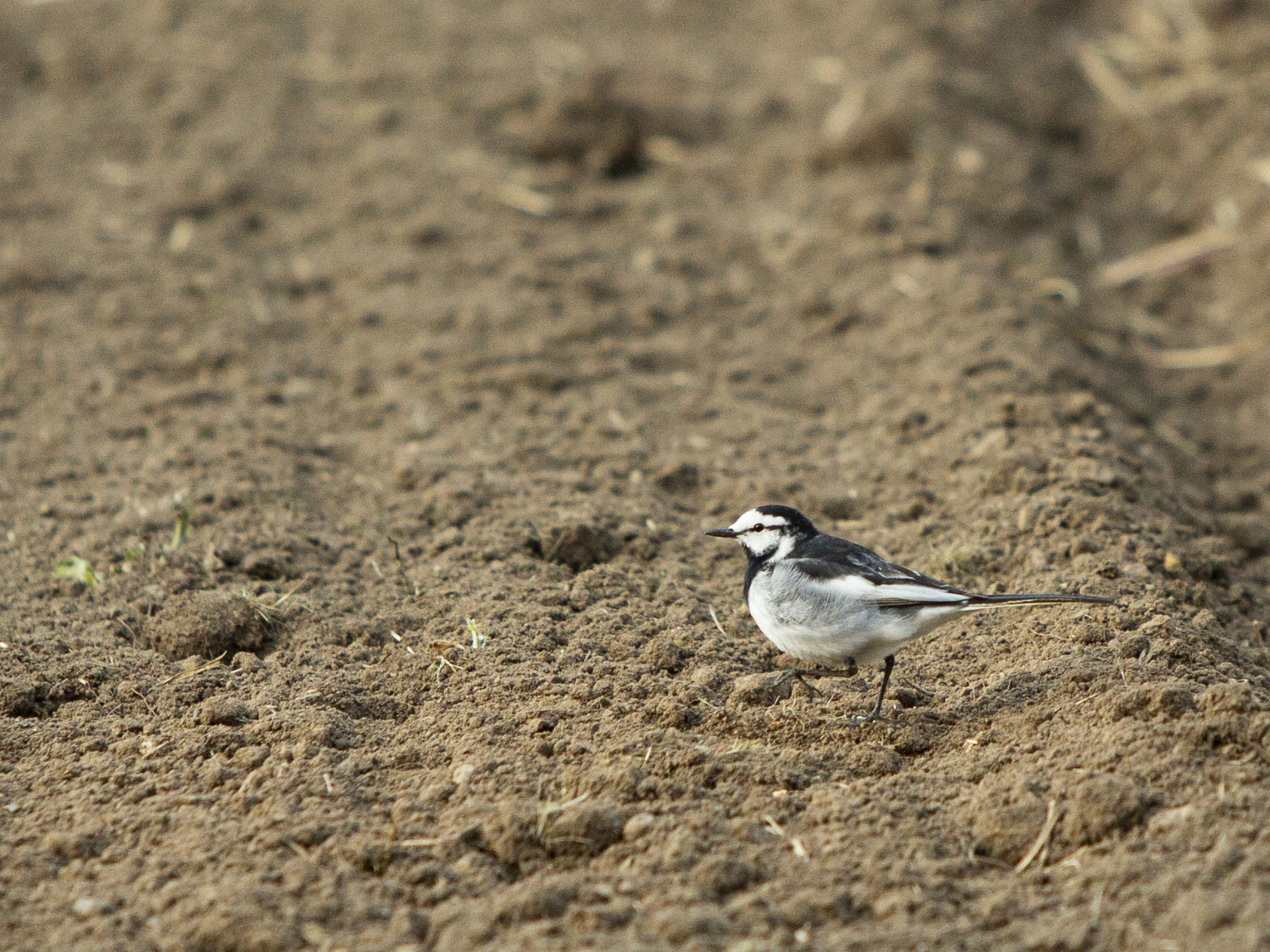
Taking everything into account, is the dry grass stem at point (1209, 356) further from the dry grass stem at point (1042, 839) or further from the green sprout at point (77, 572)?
the green sprout at point (77, 572)

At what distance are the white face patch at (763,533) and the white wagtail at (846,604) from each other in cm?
14

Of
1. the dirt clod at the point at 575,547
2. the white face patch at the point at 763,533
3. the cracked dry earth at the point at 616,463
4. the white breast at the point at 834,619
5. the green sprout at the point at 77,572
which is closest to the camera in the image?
the cracked dry earth at the point at 616,463

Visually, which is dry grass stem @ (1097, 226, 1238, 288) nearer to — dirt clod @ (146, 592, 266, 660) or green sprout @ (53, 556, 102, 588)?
dirt clod @ (146, 592, 266, 660)

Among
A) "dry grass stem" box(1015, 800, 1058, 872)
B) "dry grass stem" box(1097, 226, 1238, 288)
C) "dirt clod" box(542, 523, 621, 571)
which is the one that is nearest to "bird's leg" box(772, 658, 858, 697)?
"dry grass stem" box(1015, 800, 1058, 872)

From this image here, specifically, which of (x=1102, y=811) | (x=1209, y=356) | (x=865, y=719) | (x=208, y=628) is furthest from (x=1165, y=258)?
(x=208, y=628)

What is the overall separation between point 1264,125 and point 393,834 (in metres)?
8.19

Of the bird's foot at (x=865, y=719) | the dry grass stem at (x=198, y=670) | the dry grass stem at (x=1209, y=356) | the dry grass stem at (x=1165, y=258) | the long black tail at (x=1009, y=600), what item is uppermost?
the dry grass stem at (x=1165, y=258)

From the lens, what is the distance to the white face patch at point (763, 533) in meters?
4.47

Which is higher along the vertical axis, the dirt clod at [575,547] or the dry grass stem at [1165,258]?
the dry grass stem at [1165,258]

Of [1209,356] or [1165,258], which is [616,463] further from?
[1165,258]

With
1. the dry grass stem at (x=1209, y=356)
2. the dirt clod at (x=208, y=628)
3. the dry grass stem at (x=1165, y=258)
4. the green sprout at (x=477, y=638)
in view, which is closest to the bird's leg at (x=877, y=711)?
the green sprout at (x=477, y=638)

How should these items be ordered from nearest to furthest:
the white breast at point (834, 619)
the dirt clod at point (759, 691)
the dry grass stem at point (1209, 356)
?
the white breast at point (834, 619)
the dirt clod at point (759, 691)
the dry grass stem at point (1209, 356)

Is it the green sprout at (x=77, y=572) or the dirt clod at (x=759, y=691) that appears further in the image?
the green sprout at (x=77, y=572)

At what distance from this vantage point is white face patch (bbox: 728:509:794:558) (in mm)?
4469
